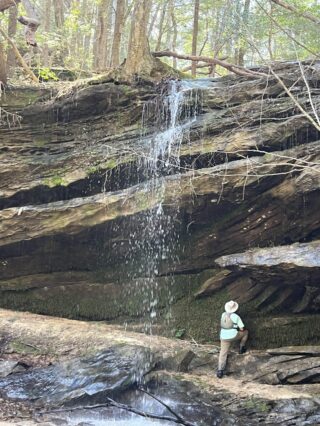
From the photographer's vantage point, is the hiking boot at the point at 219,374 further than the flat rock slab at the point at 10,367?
Yes

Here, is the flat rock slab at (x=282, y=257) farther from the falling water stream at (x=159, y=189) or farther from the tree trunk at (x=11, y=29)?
the tree trunk at (x=11, y=29)

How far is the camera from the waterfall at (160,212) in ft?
33.5

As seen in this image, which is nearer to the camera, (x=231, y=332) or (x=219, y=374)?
(x=219, y=374)

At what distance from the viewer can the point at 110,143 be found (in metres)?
10.9

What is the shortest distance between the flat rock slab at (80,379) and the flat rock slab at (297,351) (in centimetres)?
247

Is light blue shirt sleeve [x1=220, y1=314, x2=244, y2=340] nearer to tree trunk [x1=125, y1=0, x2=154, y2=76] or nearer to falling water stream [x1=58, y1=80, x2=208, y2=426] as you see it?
falling water stream [x1=58, y1=80, x2=208, y2=426]

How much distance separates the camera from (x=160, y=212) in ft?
32.6

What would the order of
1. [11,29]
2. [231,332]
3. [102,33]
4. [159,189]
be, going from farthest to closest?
[102,33], [11,29], [159,189], [231,332]

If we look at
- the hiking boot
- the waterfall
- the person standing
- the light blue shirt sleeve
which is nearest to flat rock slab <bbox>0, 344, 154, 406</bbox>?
the hiking boot

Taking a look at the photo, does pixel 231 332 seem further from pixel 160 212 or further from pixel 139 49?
pixel 139 49

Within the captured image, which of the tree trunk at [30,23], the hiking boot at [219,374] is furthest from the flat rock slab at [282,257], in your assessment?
the tree trunk at [30,23]

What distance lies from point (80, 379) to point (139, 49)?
27.0 ft

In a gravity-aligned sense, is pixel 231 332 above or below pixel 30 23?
below

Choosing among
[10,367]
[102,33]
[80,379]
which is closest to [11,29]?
[102,33]
